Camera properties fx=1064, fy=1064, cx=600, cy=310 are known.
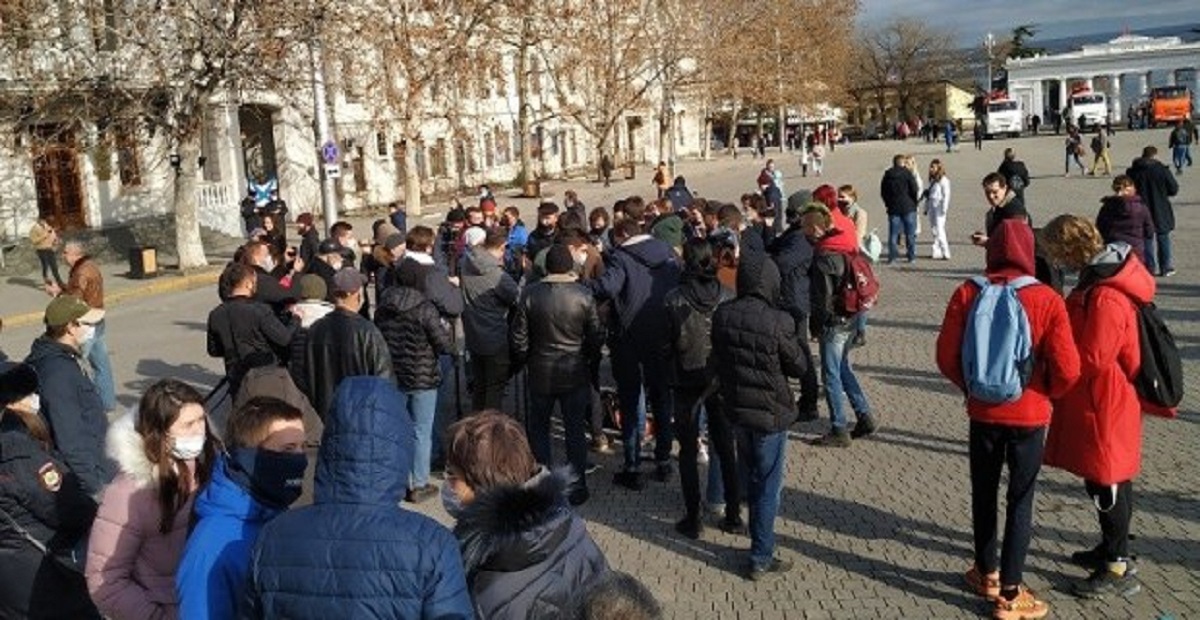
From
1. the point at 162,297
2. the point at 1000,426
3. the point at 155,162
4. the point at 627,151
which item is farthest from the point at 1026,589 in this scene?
the point at 627,151

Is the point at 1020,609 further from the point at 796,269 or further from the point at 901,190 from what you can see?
the point at 901,190

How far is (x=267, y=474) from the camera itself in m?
3.27

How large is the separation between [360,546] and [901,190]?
1565 cm

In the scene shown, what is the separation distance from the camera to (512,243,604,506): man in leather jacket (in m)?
7.36

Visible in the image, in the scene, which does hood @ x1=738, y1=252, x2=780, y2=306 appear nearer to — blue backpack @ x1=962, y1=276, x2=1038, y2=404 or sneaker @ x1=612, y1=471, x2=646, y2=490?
blue backpack @ x1=962, y1=276, x2=1038, y2=404

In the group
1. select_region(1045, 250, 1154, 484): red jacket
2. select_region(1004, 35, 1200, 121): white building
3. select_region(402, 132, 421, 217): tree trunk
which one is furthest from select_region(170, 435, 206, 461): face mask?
select_region(1004, 35, 1200, 121): white building

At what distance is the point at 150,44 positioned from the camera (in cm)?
2133

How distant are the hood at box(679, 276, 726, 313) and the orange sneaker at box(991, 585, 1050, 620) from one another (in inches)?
98.8

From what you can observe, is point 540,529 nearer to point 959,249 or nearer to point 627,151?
point 959,249

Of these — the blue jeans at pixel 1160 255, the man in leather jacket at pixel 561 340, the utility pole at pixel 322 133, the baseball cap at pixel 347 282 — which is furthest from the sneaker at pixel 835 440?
the utility pole at pixel 322 133

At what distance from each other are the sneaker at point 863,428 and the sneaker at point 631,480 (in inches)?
74.1

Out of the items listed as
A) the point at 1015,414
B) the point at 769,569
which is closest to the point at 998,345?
the point at 1015,414

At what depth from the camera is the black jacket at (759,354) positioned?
591 centimetres

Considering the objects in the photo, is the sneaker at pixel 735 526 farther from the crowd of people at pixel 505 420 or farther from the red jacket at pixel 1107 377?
the red jacket at pixel 1107 377
